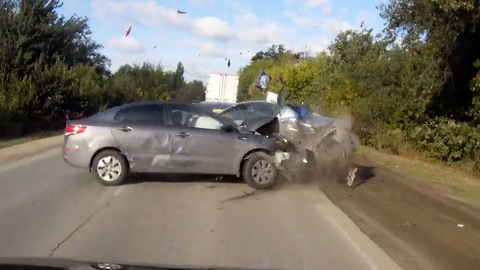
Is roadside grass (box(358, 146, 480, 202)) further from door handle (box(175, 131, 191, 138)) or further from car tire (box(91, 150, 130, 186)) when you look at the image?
car tire (box(91, 150, 130, 186))

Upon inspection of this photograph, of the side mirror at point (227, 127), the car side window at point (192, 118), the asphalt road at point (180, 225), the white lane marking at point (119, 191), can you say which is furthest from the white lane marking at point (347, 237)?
the white lane marking at point (119, 191)

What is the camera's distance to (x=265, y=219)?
954 cm

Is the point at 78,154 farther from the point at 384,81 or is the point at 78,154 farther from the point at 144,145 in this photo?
the point at 384,81

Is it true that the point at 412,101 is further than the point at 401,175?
Yes

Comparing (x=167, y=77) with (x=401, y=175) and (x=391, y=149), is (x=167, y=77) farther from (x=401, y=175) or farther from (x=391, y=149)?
(x=401, y=175)

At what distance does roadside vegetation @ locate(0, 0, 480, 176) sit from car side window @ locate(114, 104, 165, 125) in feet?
26.7

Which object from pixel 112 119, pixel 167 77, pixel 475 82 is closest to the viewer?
pixel 112 119

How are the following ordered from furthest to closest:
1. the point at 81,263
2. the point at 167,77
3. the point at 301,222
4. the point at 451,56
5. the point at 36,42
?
the point at 167,77 → the point at 36,42 → the point at 451,56 → the point at 301,222 → the point at 81,263

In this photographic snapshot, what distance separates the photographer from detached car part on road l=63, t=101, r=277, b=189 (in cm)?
1224

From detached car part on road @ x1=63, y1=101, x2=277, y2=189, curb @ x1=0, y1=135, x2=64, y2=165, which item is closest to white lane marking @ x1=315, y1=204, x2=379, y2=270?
detached car part on road @ x1=63, y1=101, x2=277, y2=189

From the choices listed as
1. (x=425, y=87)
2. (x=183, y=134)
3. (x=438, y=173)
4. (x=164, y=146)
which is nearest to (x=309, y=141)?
(x=183, y=134)

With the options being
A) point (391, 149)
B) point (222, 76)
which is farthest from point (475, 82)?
point (222, 76)

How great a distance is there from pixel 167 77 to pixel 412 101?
5571cm

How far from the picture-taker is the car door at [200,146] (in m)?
12.3
